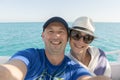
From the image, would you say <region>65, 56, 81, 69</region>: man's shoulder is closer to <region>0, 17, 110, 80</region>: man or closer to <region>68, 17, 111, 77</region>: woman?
<region>0, 17, 110, 80</region>: man

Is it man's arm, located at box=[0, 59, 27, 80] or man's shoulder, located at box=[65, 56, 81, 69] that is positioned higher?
man's arm, located at box=[0, 59, 27, 80]

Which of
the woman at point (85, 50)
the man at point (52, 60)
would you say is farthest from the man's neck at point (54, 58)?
the woman at point (85, 50)

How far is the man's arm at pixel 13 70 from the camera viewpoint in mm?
1793

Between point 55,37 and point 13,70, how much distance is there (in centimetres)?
74

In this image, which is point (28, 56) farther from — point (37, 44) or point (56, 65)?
point (37, 44)

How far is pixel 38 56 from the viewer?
2520 millimetres

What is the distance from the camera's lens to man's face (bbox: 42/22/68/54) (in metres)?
2.57

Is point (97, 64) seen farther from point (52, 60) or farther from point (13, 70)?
point (13, 70)

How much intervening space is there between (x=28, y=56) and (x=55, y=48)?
33cm

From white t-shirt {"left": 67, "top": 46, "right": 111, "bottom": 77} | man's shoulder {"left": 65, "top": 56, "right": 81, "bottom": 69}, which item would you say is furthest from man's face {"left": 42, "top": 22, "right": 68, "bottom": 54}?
white t-shirt {"left": 67, "top": 46, "right": 111, "bottom": 77}

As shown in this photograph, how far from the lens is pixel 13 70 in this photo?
1991 mm

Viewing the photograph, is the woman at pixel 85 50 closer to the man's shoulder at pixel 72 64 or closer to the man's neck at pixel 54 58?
the man's shoulder at pixel 72 64

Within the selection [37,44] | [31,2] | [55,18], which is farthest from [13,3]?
[55,18]

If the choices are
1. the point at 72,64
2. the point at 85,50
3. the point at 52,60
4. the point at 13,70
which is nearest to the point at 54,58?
the point at 52,60
